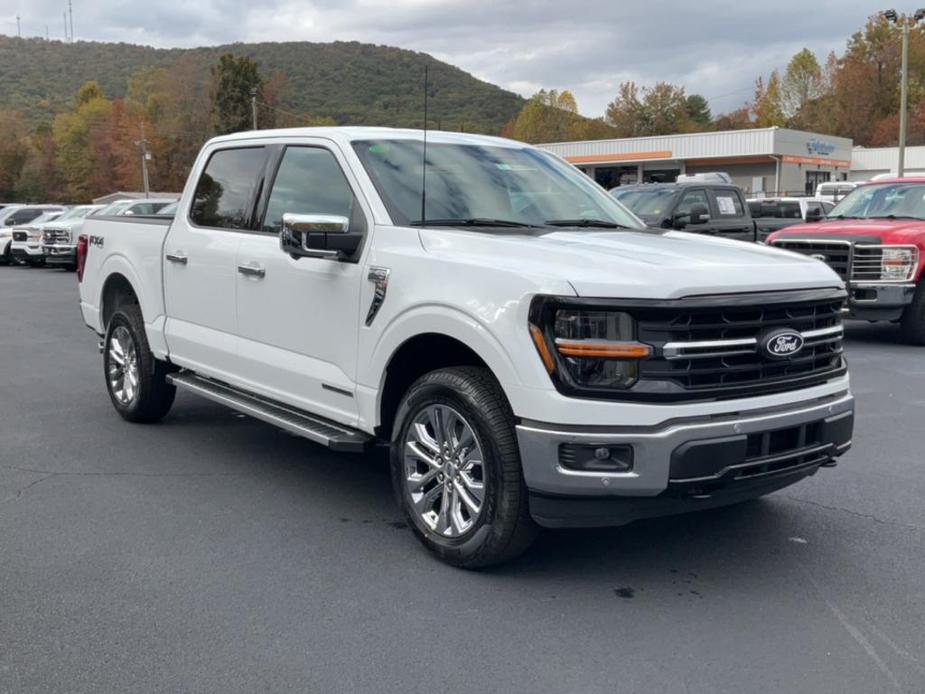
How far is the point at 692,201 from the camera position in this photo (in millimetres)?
14719

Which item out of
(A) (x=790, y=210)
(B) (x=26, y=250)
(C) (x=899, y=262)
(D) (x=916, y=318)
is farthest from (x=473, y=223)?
(B) (x=26, y=250)

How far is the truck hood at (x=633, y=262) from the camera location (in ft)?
12.8

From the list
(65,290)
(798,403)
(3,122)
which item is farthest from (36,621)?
(3,122)

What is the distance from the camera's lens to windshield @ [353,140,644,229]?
5.04m

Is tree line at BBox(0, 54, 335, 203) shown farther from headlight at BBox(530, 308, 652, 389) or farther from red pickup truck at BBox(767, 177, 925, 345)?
headlight at BBox(530, 308, 652, 389)

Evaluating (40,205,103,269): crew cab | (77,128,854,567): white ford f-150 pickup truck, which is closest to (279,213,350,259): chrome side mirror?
(77,128,854,567): white ford f-150 pickup truck

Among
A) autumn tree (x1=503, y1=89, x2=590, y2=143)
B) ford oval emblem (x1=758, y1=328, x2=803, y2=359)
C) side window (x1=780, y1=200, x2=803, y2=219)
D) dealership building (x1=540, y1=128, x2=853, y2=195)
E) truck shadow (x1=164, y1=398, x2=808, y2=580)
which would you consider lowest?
truck shadow (x1=164, y1=398, x2=808, y2=580)

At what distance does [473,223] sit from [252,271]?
138 centimetres

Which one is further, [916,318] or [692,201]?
[692,201]

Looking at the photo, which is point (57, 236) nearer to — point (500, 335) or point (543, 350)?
point (500, 335)

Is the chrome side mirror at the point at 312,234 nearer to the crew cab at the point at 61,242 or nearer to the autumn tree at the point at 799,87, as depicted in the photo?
the crew cab at the point at 61,242

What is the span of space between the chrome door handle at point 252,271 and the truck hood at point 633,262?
122 cm

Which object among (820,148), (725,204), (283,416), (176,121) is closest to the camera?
(283,416)

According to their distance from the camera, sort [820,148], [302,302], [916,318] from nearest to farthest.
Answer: [302,302] < [916,318] < [820,148]
